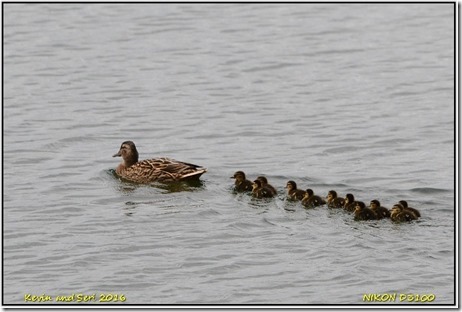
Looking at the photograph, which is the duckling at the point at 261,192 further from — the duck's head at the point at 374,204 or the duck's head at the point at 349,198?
the duck's head at the point at 374,204

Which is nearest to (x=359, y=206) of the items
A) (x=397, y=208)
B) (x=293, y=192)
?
(x=397, y=208)

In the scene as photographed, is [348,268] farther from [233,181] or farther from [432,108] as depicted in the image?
[432,108]

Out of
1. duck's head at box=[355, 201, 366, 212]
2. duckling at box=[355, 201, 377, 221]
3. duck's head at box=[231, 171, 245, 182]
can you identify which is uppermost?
duck's head at box=[231, 171, 245, 182]

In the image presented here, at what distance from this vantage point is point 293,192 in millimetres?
15359

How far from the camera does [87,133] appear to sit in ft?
61.9

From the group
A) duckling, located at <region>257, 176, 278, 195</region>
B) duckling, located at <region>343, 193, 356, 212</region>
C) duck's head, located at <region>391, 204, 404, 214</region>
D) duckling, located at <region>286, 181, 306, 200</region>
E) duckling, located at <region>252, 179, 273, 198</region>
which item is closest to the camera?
duck's head, located at <region>391, 204, 404, 214</region>

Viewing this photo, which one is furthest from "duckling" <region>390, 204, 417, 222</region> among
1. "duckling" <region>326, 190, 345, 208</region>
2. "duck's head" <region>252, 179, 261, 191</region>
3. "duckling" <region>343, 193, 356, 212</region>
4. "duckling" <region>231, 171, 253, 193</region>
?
"duckling" <region>231, 171, 253, 193</region>

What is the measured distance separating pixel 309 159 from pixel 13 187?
12.4 ft

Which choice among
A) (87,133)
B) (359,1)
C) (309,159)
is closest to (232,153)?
(309,159)

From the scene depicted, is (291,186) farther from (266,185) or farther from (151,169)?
(151,169)

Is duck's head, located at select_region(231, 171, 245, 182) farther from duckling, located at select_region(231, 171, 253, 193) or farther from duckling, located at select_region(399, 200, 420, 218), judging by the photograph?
duckling, located at select_region(399, 200, 420, 218)

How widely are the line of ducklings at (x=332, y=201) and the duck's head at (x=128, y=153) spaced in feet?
5.63

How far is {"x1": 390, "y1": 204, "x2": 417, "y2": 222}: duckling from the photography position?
14125 mm

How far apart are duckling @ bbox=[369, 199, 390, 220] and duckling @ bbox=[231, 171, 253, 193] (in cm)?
169
